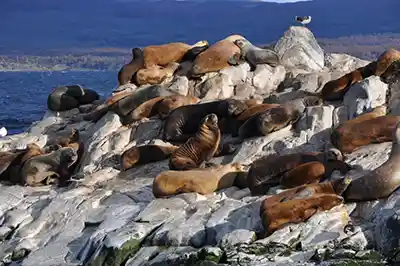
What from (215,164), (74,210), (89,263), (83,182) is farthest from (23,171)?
(89,263)

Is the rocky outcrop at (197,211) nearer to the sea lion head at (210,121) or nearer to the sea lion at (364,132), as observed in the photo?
the sea lion at (364,132)

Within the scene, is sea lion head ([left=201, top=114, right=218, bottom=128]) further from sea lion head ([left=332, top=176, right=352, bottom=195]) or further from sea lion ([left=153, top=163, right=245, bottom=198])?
sea lion head ([left=332, top=176, right=352, bottom=195])

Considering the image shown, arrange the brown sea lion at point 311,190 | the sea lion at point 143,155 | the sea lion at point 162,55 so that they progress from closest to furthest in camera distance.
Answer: the brown sea lion at point 311,190 → the sea lion at point 143,155 → the sea lion at point 162,55

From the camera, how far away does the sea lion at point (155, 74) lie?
1695 cm

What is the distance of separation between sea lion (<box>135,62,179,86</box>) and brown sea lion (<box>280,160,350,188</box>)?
559 centimetres

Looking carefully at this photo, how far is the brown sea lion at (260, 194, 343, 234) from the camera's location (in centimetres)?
1036

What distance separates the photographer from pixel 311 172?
38.2 ft

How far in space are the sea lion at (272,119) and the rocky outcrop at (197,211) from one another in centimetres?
13

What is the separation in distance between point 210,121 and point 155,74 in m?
3.33

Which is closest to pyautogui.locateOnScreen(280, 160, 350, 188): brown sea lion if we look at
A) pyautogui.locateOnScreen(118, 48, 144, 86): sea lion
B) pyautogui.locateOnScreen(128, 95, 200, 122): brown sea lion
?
pyautogui.locateOnScreen(128, 95, 200, 122): brown sea lion

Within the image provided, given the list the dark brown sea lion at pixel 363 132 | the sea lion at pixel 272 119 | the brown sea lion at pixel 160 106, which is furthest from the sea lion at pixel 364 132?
the brown sea lion at pixel 160 106

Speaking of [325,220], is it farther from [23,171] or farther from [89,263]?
[23,171]

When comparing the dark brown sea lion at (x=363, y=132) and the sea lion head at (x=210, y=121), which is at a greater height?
the dark brown sea lion at (x=363, y=132)

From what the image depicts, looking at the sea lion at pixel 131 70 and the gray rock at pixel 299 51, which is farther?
the sea lion at pixel 131 70
